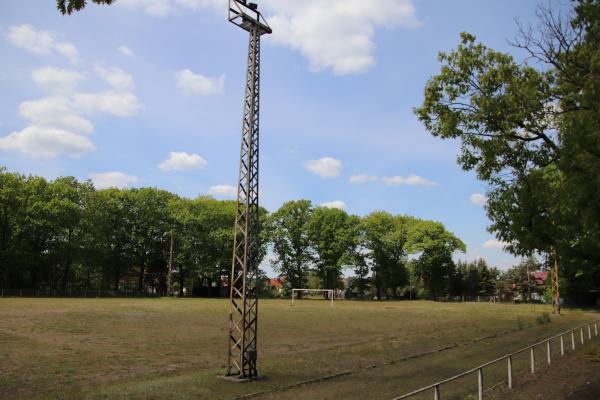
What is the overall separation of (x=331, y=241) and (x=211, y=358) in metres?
72.2

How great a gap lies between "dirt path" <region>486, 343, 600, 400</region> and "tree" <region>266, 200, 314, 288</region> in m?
73.6

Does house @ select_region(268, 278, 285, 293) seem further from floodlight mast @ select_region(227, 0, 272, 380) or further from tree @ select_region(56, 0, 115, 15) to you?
tree @ select_region(56, 0, 115, 15)

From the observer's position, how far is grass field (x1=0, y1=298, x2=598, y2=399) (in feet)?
41.8

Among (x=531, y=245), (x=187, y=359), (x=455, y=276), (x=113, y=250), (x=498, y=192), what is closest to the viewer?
(x=531, y=245)

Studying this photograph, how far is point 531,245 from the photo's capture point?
43.4 feet

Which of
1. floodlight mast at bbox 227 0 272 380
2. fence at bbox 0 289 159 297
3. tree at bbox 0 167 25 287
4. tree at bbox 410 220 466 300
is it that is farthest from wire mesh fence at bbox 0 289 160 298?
floodlight mast at bbox 227 0 272 380

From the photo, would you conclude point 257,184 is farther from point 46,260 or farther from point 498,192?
point 46,260

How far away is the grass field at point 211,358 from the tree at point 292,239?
190ft

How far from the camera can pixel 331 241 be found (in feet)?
294

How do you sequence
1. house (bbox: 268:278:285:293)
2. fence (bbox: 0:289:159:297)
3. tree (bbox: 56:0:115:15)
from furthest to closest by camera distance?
1. house (bbox: 268:278:285:293)
2. fence (bbox: 0:289:159:297)
3. tree (bbox: 56:0:115:15)

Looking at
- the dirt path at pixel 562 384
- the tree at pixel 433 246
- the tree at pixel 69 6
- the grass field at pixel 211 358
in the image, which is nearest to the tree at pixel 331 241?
the tree at pixel 433 246

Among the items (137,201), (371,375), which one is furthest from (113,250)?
(371,375)

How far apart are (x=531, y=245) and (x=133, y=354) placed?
564 inches

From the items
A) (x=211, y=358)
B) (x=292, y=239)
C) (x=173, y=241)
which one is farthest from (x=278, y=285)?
(x=211, y=358)
